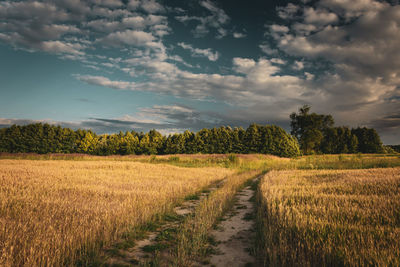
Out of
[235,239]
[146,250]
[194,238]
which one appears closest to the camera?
[146,250]

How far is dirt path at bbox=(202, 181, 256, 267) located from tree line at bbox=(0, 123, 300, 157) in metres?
A: 56.5

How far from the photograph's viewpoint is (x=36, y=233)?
14.4ft

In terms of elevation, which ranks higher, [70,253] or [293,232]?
[293,232]

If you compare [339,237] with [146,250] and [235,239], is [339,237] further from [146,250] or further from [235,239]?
[146,250]

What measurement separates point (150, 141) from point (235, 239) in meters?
68.0

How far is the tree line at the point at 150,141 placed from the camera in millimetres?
61375

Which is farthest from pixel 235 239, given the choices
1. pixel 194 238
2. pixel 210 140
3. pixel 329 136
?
pixel 329 136

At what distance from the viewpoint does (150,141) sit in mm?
70562

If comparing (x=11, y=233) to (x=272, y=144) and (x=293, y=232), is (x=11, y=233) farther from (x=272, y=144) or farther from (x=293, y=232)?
(x=272, y=144)

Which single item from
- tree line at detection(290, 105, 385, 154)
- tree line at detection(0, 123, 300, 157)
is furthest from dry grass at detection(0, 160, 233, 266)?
tree line at detection(290, 105, 385, 154)

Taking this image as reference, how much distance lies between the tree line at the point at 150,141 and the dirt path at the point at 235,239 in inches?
2224

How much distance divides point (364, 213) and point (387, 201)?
5.43 feet

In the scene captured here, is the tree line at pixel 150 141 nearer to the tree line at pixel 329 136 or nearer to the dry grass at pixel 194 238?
the tree line at pixel 329 136


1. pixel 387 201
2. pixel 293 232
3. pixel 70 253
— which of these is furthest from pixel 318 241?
pixel 70 253
